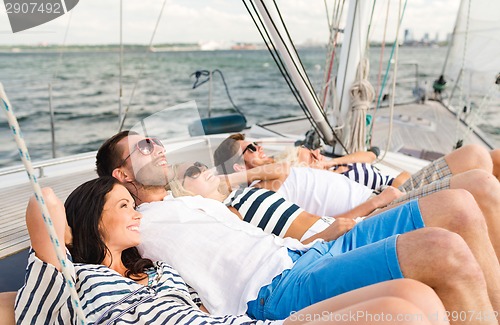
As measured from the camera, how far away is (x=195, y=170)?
145 centimetres

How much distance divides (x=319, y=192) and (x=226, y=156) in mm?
866

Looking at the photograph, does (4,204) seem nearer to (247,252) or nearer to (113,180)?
(113,180)

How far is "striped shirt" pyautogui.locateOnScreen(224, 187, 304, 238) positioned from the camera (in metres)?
1.81

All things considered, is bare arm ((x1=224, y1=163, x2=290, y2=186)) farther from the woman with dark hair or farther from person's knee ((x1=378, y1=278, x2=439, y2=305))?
person's knee ((x1=378, y1=278, x2=439, y2=305))

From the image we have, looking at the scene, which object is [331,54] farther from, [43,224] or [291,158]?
[43,224]

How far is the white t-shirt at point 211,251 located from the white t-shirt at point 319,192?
0.71 meters

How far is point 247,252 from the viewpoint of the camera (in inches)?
56.8

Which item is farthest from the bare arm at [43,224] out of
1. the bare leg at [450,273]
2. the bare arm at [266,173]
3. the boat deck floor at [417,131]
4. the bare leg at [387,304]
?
the boat deck floor at [417,131]

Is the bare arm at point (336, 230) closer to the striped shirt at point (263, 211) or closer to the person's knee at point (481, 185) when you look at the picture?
the striped shirt at point (263, 211)

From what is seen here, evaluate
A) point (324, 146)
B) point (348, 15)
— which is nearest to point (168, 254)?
point (324, 146)

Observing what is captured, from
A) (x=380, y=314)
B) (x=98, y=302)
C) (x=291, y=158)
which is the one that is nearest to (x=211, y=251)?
(x=98, y=302)

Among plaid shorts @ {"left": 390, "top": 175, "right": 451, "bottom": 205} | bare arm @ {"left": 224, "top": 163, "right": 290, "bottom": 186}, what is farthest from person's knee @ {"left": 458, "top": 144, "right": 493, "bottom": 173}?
bare arm @ {"left": 224, "top": 163, "right": 290, "bottom": 186}

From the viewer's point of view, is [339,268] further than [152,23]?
No

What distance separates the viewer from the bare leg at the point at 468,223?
1352 mm
